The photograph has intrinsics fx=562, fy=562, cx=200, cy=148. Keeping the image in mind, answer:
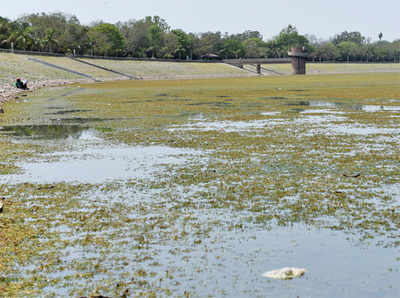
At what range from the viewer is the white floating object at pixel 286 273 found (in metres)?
9.16

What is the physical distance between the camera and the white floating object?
30.1ft

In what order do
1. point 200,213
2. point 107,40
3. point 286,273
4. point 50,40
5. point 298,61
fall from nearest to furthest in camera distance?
1. point 286,273
2. point 200,213
3. point 50,40
4. point 107,40
5. point 298,61

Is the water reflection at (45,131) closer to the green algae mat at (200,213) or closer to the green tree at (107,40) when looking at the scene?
the green algae mat at (200,213)

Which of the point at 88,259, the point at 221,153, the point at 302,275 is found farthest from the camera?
the point at 221,153

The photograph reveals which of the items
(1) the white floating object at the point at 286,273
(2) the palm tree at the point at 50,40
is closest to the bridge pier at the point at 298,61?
(2) the palm tree at the point at 50,40

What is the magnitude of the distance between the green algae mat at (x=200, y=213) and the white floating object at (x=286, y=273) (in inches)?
5.6

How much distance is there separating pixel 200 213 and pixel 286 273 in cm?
400

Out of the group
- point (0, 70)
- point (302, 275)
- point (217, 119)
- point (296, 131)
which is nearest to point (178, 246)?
point (302, 275)

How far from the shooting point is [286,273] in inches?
364

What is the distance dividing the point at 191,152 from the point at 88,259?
11.6 metres

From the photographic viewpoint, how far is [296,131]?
26.8 metres

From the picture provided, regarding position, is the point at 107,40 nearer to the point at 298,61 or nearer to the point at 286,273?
the point at 298,61

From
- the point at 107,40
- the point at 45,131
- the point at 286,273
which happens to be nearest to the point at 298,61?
the point at 107,40

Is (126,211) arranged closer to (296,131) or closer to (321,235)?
(321,235)
